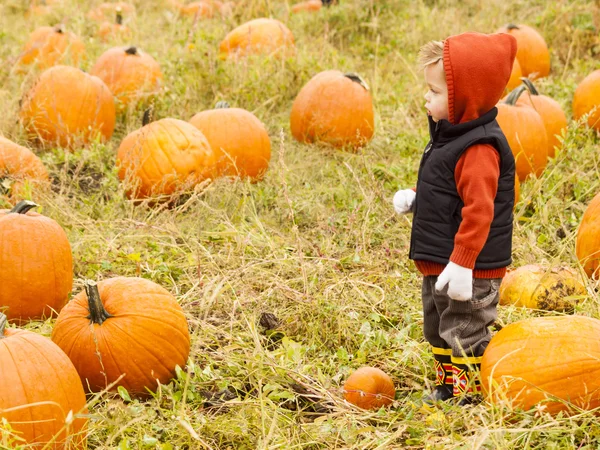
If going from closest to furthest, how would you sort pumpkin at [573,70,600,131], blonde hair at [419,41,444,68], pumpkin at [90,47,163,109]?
blonde hair at [419,41,444,68], pumpkin at [573,70,600,131], pumpkin at [90,47,163,109]

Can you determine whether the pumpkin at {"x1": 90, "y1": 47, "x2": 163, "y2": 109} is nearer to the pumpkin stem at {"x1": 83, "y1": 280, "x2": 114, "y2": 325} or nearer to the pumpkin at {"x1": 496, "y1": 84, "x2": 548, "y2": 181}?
the pumpkin at {"x1": 496, "y1": 84, "x2": 548, "y2": 181}

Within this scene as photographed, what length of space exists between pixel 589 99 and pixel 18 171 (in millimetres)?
4699

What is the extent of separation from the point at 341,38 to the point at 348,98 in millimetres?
3231

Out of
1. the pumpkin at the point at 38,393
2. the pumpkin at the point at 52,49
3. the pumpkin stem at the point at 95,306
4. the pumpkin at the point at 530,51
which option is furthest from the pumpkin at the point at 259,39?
the pumpkin at the point at 38,393

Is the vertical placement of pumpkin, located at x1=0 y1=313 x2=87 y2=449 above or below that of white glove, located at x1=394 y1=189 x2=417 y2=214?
below

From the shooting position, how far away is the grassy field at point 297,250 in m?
3.19

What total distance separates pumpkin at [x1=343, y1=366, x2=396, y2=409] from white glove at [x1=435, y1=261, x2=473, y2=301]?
53 centimetres

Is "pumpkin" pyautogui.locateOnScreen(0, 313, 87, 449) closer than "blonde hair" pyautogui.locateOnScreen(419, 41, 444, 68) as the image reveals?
Yes

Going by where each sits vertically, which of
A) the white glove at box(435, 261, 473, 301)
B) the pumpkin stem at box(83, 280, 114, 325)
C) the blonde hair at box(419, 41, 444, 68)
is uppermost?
the blonde hair at box(419, 41, 444, 68)

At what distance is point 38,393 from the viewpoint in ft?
9.57

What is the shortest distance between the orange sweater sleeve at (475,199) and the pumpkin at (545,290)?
43.4 inches

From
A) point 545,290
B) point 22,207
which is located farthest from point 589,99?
point 22,207

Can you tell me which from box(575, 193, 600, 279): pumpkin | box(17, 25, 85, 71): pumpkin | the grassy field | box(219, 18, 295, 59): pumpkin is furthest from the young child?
box(17, 25, 85, 71): pumpkin

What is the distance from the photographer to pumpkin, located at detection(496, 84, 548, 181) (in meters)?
5.99
